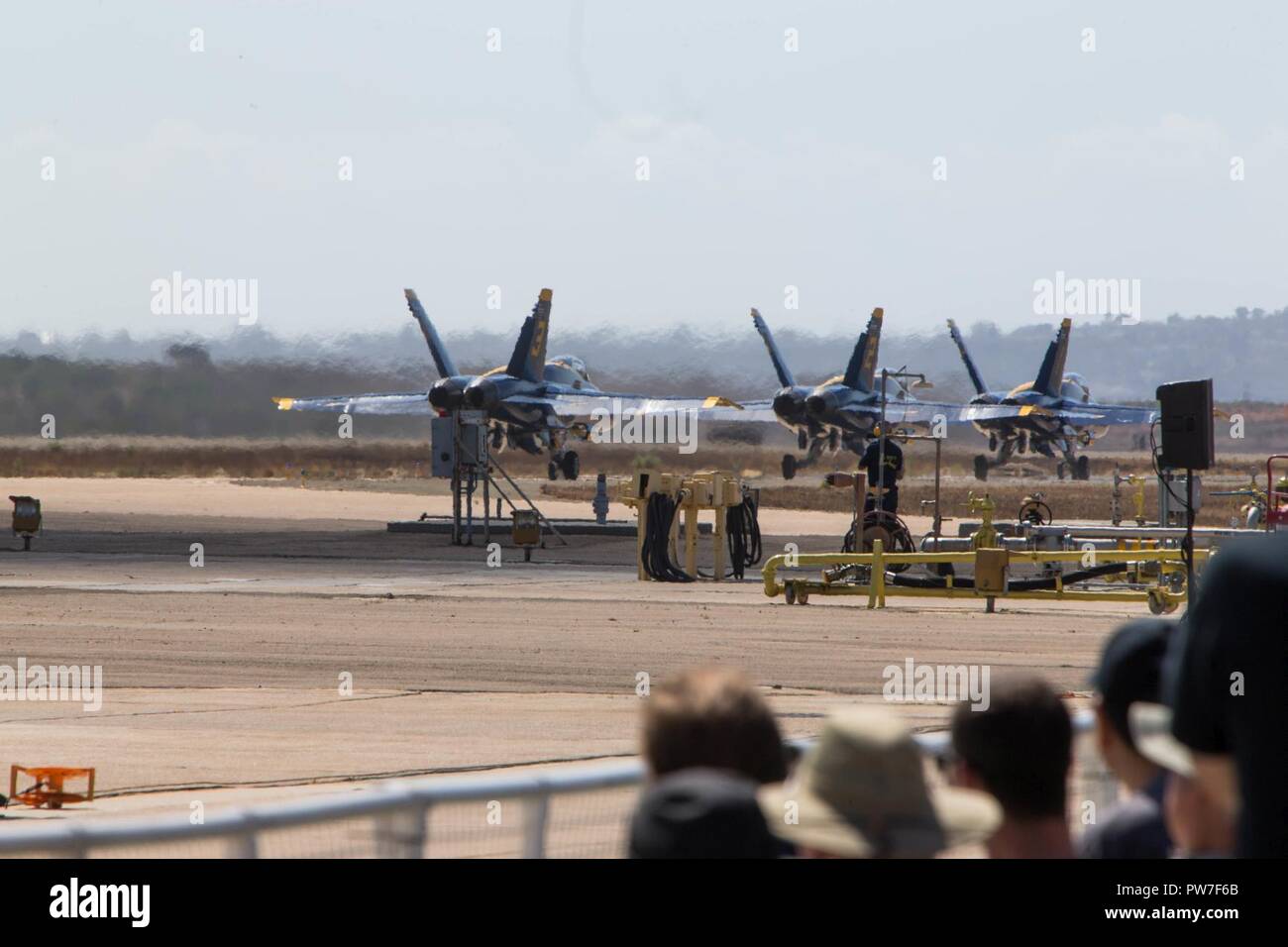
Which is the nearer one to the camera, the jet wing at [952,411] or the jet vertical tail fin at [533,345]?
the jet vertical tail fin at [533,345]

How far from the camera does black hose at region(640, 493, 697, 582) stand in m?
32.8

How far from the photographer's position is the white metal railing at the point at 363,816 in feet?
14.2

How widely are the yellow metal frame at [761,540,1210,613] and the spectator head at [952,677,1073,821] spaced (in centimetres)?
2138

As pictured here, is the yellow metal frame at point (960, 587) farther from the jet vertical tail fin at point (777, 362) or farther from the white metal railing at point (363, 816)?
the jet vertical tail fin at point (777, 362)

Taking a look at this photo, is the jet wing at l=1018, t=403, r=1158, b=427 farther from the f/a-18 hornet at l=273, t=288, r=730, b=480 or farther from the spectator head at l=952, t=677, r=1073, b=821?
the spectator head at l=952, t=677, r=1073, b=821

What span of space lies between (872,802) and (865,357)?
232ft

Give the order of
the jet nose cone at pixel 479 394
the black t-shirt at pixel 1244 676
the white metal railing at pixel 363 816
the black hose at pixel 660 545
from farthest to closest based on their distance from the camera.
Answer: the jet nose cone at pixel 479 394 → the black hose at pixel 660 545 → the white metal railing at pixel 363 816 → the black t-shirt at pixel 1244 676

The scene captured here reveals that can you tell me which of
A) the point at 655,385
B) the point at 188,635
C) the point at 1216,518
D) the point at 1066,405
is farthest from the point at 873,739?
the point at 1066,405

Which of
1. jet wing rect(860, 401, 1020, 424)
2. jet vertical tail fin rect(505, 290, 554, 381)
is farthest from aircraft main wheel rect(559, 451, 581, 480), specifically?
jet wing rect(860, 401, 1020, 424)

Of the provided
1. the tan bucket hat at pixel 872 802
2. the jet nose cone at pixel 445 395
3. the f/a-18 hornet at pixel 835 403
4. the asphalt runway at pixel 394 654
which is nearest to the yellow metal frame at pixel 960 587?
the asphalt runway at pixel 394 654

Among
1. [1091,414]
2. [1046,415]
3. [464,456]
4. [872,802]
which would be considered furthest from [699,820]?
[1091,414]

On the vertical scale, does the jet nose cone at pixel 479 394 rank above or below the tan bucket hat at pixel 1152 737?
above
